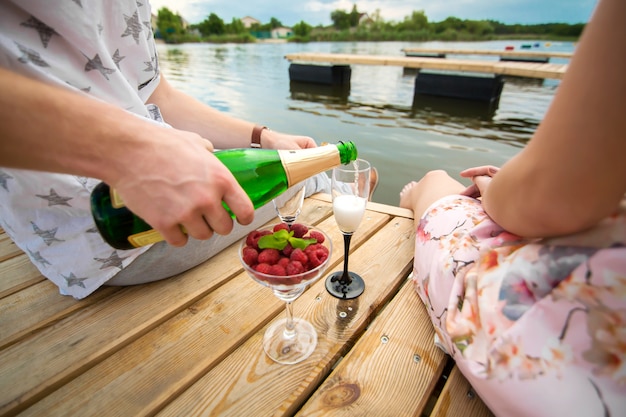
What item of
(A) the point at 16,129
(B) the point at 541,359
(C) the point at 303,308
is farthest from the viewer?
(C) the point at 303,308

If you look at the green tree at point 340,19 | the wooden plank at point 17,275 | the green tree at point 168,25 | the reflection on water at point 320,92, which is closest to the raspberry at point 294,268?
the wooden plank at point 17,275

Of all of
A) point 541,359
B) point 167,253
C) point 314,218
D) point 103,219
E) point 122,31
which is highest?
point 122,31

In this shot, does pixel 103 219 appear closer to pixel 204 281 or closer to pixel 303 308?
pixel 204 281

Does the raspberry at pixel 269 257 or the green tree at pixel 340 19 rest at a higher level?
the green tree at pixel 340 19

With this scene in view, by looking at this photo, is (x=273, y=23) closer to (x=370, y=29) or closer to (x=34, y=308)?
(x=370, y=29)

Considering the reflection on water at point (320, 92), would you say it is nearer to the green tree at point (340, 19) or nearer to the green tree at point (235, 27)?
the green tree at point (340, 19)

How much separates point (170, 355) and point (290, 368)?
0.34 metres

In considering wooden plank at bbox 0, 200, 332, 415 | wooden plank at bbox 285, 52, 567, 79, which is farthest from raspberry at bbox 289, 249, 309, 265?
wooden plank at bbox 285, 52, 567, 79

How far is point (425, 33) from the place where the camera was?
3328 cm

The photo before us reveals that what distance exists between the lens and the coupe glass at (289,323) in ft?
2.30

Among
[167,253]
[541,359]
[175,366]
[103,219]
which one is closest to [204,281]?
[167,253]

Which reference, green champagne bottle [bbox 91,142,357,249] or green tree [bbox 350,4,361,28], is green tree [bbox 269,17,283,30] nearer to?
green tree [bbox 350,4,361,28]

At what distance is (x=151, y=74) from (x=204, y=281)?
81cm

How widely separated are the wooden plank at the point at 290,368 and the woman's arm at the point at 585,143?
1.96 feet
